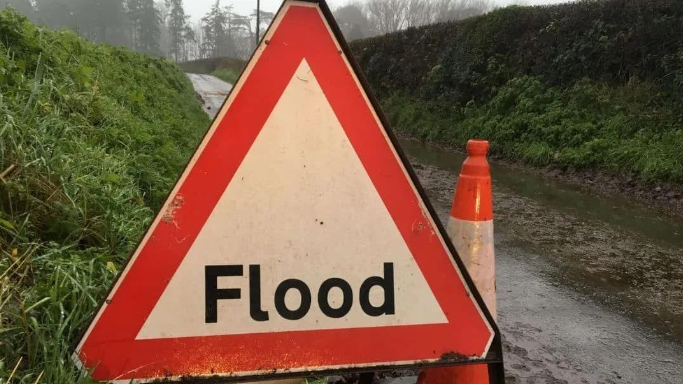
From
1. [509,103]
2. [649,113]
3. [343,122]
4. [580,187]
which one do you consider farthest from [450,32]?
[343,122]

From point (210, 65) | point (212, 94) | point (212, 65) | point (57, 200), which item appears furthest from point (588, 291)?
point (210, 65)

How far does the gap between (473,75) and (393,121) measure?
14.3 ft

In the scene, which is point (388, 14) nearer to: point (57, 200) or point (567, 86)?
point (567, 86)

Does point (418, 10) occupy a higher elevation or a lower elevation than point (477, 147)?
higher

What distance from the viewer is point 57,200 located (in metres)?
2.24

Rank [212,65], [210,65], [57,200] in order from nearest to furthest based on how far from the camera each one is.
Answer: [57,200] → [212,65] → [210,65]

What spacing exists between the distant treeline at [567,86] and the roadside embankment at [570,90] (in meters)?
0.02

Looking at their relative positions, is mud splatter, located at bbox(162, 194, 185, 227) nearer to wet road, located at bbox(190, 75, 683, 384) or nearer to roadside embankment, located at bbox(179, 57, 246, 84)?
wet road, located at bbox(190, 75, 683, 384)

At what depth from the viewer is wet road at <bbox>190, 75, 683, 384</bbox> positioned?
2.64 m

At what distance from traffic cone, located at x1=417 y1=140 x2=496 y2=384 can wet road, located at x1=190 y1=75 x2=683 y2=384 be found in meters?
0.91

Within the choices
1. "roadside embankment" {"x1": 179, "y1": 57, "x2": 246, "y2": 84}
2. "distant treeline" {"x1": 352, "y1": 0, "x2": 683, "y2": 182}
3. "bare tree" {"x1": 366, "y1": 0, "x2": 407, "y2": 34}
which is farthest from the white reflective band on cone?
"bare tree" {"x1": 366, "y1": 0, "x2": 407, "y2": 34}

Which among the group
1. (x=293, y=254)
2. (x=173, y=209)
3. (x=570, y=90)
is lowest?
(x=293, y=254)

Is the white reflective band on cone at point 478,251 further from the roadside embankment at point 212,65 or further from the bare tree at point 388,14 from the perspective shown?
the bare tree at point 388,14

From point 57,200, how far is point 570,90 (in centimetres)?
1146
